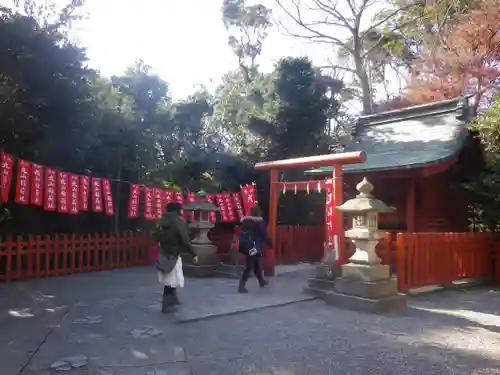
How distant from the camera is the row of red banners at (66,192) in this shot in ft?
31.7

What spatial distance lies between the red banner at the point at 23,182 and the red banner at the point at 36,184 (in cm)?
10

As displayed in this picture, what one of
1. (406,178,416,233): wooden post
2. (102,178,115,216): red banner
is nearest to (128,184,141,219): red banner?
(102,178,115,216): red banner

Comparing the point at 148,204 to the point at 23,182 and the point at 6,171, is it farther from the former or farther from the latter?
the point at 6,171

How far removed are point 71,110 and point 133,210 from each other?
3.18 metres

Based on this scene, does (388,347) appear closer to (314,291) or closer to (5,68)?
(314,291)

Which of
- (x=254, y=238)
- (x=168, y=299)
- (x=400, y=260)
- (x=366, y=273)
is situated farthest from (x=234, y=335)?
(x=400, y=260)

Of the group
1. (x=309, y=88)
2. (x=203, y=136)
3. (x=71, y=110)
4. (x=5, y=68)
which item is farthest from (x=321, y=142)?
(x=5, y=68)

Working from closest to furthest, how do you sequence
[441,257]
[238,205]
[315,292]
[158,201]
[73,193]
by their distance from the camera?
[315,292] < [441,257] < [73,193] < [158,201] < [238,205]

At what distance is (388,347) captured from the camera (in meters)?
5.59

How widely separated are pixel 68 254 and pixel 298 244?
727 cm

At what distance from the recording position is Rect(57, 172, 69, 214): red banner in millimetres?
10648

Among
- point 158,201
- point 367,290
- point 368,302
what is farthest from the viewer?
point 158,201

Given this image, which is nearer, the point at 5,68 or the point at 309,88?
the point at 5,68

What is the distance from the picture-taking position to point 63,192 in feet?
35.2
